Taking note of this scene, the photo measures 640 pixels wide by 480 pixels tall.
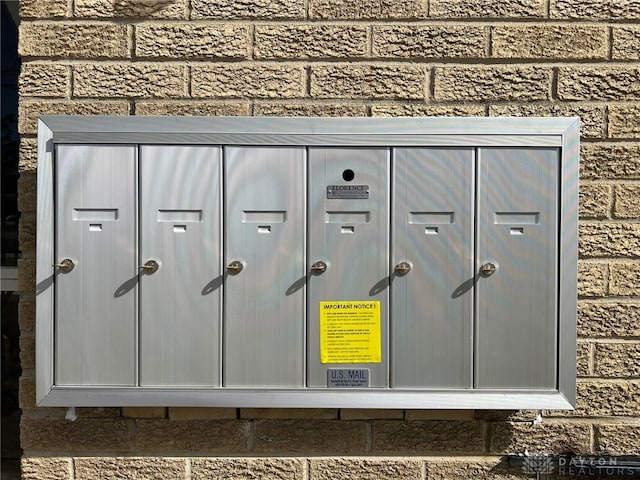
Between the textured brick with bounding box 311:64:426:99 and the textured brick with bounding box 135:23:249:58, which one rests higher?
the textured brick with bounding box 135:23:249:58

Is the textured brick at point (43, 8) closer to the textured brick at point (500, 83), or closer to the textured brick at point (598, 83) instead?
the textured brick at point (500, 83)

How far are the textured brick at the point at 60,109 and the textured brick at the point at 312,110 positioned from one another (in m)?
0.66

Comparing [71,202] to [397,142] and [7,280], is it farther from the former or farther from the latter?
[397,142]

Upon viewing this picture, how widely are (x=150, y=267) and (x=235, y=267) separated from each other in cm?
36

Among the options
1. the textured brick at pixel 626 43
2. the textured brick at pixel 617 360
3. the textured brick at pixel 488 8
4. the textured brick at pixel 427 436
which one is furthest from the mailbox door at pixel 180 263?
the textured brick at pixel 626 43

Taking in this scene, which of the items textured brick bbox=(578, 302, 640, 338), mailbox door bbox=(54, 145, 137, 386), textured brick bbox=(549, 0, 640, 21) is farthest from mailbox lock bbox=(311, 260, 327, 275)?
textured brick bbox=(549, 0, 640, 21)

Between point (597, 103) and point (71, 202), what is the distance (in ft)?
7.96

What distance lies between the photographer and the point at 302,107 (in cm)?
259

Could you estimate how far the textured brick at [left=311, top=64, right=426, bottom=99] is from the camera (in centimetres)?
259

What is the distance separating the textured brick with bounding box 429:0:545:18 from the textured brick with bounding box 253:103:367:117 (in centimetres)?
58

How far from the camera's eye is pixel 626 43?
2.60m

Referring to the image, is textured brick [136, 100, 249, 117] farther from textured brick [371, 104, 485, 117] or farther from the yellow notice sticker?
the yellow notice sticker

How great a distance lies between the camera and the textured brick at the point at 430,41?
2.59 metres

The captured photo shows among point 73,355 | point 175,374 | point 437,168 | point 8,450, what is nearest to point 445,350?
point 437,168
